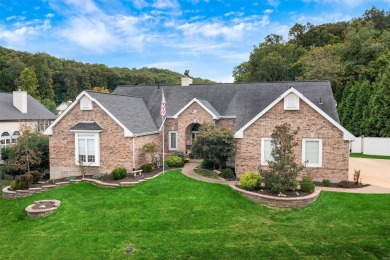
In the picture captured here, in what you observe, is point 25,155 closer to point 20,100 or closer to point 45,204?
point 45,204

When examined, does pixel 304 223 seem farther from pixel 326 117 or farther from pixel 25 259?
pixel 25 259

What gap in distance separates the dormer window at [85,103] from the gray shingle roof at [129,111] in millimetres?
463

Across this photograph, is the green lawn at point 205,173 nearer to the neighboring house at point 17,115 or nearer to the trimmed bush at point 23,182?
the trimmed bush at point 23,182

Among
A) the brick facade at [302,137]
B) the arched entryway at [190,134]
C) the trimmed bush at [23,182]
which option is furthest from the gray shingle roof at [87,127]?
the brick facade at [302,137]

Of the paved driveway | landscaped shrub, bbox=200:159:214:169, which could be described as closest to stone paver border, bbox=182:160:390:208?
the paved driveway

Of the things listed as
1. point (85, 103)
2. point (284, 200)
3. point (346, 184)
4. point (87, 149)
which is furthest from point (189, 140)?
point (346, 184)

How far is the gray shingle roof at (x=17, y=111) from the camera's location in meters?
37.9

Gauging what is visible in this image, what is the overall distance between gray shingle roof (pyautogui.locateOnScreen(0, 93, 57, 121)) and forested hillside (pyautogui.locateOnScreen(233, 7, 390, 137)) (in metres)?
39.4

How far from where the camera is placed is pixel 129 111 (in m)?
26.1

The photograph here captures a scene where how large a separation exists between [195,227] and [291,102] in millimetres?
10650

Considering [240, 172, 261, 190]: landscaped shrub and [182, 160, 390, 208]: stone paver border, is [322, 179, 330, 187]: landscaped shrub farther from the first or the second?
[240, 172, 261, 190]: landscaped shrub

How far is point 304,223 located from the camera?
1425cm

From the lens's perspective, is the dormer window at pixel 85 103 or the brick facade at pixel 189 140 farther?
the dormer window at pixel 85 103

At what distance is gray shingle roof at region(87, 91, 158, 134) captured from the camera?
23.4 m
